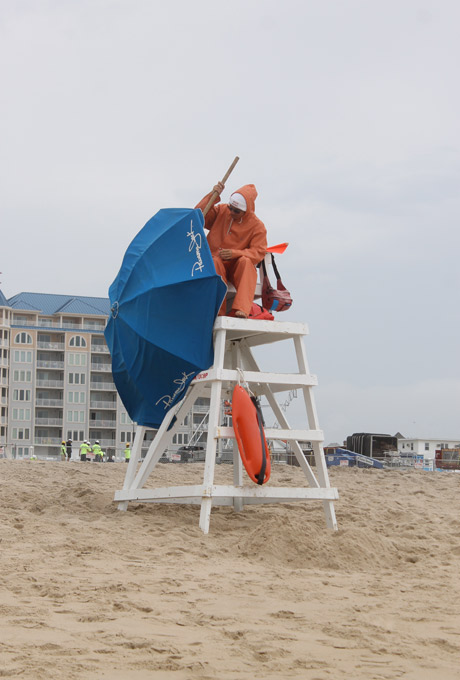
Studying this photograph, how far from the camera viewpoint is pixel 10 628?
419 centimetres

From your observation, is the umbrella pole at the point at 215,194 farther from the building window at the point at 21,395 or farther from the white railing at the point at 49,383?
the white railing at the point at 49,383

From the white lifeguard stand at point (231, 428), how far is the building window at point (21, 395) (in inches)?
3277

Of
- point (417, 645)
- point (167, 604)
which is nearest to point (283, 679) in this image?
point (417, 645)

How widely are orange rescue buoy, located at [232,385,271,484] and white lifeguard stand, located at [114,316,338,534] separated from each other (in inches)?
6.7

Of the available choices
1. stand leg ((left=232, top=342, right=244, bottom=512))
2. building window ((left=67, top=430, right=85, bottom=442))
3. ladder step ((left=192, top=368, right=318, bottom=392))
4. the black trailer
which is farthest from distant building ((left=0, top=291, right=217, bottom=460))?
ladder step ((left=192, top=368, right=318, bottom=392))

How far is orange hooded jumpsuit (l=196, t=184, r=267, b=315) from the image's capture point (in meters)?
8.76

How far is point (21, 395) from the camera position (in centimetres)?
8994

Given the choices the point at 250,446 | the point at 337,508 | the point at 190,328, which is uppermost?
the point at 190,328

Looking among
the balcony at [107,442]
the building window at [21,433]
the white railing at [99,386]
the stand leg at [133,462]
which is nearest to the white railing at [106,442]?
the balcony at [107,442]

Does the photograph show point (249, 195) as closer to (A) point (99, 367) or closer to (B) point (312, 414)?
(B) point (312, 414)

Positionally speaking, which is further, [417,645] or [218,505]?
[218,505]

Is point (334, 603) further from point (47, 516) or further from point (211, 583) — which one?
point (47, 516)

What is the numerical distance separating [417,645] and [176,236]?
5234 mm

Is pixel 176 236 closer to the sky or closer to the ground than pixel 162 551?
closer to the sky
